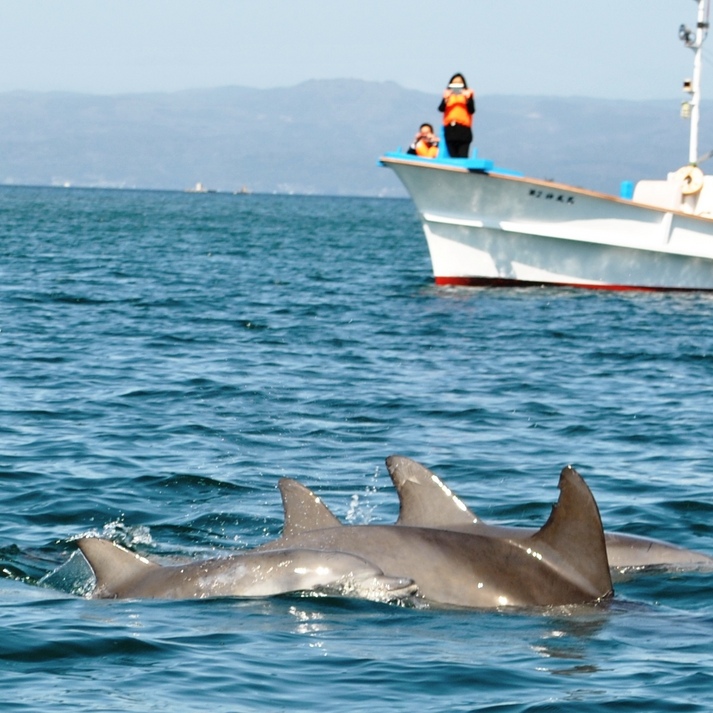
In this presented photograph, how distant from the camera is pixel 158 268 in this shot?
42844 mm

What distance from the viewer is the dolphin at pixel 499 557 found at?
28.7ft

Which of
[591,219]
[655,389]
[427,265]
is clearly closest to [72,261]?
[427,265]

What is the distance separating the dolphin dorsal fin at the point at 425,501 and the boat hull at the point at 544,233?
22155 mm

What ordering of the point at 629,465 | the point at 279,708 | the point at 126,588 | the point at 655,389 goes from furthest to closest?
the point at 655,389
the point at 629,465
the point at 126,588
the point at 279,708

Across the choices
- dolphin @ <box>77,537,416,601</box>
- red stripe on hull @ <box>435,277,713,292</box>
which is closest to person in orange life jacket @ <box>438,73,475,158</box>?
red stripe on hull @ <box>435,277,713,292</box>

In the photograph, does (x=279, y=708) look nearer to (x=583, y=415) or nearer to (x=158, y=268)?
(x=583, y=415)

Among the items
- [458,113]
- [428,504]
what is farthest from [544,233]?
[428,504]

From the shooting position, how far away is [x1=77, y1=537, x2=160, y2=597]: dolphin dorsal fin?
880 cm

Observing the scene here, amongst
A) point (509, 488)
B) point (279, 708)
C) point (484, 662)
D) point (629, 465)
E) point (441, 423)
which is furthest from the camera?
point (441, 423)

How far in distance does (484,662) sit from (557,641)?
58 cm

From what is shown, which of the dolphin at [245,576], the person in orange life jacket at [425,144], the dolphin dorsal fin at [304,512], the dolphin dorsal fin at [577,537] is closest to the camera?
the dolphin at [245,576]

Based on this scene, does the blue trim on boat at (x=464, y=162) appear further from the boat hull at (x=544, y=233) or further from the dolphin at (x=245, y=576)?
the dolphin at (x=245, y=576)

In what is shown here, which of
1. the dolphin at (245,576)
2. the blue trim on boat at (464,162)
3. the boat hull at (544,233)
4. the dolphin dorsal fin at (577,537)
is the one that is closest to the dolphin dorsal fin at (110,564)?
the dolphin at (245,576)

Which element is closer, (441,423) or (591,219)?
(441,423)
